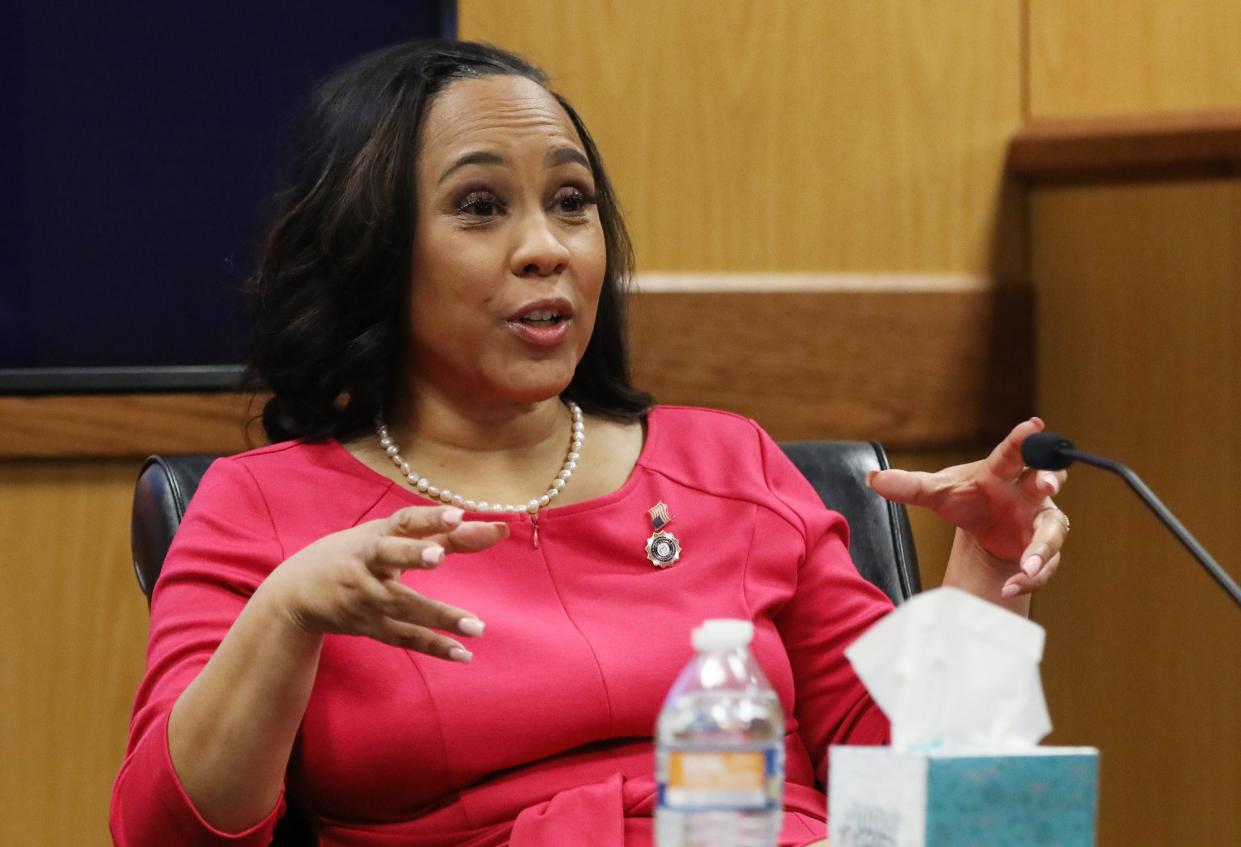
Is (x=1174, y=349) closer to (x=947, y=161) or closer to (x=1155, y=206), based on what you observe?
(x=1155, y=206)

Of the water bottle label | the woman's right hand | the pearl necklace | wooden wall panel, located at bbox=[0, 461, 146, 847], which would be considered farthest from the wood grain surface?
the water bottle label

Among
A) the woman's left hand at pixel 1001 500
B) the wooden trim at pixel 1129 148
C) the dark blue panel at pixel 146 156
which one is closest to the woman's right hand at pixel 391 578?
the woman's left hand at pixel 1001 500

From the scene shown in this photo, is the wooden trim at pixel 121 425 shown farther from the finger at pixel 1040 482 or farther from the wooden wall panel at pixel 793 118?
the finger at pixel 1040 482

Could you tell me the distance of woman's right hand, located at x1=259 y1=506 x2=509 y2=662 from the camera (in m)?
1.00

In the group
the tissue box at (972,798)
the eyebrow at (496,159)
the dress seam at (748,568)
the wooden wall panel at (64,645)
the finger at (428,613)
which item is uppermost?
the eyebrow at (496,159)

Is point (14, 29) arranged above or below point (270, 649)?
above

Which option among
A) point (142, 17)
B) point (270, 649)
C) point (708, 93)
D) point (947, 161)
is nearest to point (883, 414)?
point (947, 161)

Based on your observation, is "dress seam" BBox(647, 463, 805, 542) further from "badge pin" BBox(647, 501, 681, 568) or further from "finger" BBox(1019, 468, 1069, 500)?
"finger" BBox(1019, 468, 1069, 500)

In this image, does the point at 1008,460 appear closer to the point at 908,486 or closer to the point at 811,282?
the point at 908,486

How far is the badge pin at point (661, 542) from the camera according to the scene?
1464 mm

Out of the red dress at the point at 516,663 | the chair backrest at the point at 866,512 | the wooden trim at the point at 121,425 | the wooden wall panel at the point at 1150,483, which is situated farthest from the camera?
the wooden wall panel at the point at 1150,483

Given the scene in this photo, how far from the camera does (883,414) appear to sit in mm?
2246

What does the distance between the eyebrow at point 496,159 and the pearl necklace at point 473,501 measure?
249 millimetres

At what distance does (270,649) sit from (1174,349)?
1.53 metres
